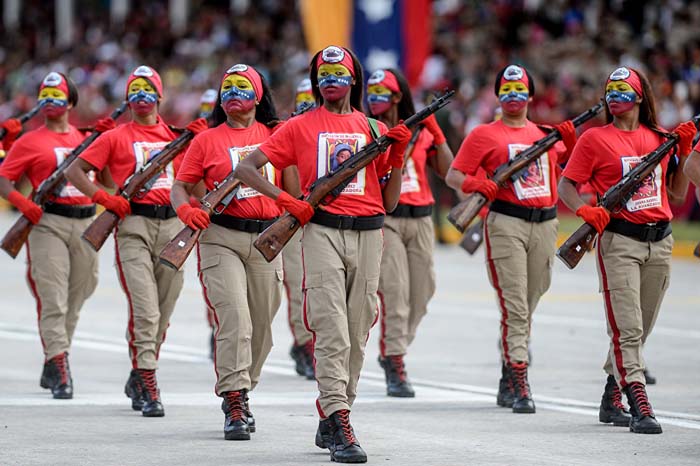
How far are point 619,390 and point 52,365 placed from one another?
3845 mm

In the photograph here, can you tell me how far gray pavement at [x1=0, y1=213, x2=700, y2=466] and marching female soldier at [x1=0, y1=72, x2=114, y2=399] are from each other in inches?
20.5

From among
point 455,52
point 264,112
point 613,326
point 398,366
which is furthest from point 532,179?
point 455,52

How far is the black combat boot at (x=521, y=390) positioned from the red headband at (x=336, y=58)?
2.67 metres

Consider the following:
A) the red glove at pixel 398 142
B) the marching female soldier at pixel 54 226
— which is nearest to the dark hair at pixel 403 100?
the marching female soldier at pixel 54 226

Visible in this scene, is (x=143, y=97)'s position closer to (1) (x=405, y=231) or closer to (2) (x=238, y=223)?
(2) (x=238, y=223)

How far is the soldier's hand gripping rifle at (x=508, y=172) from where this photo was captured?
36.2 ft

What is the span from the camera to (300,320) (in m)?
12.7

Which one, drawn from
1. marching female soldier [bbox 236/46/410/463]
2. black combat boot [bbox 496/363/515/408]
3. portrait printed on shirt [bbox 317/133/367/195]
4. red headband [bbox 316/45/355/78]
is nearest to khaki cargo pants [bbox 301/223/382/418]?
marching female soldier [bbox 236/46/410/463]

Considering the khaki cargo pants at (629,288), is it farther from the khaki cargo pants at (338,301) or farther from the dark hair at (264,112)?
the dark hair at (264,112)

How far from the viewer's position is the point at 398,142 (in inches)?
358

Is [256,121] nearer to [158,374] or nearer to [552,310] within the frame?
[158,374]

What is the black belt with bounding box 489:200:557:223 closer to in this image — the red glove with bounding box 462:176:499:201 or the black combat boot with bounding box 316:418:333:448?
the red glove with bounding box 462:176:499:201

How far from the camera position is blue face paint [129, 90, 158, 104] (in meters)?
10.8

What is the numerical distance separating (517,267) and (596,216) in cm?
125
